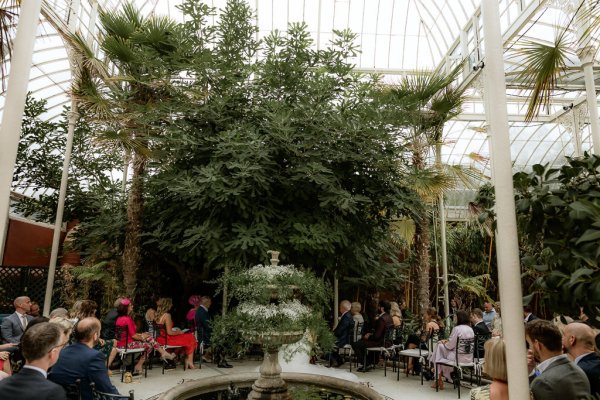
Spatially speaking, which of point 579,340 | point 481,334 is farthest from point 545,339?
point 481,334

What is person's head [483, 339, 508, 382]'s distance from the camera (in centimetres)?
274

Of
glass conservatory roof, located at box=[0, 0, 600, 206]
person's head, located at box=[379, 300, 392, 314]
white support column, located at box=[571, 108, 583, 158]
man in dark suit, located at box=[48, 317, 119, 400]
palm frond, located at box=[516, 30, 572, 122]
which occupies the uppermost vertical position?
glass conservatory roof, located at box=[0, 0, 600, 206]

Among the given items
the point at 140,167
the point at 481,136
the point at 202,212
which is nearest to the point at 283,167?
the point at 202,212

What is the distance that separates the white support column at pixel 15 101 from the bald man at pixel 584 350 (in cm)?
450

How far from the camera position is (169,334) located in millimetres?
7906

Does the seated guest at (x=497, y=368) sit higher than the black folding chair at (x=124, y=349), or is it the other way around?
the seated guest at (x=497, y=368)

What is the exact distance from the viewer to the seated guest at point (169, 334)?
7.88m

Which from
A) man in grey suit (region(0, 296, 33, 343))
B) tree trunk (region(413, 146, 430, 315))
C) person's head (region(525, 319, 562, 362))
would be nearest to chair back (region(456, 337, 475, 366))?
tree trunk (region(413, 146, 430, 315))

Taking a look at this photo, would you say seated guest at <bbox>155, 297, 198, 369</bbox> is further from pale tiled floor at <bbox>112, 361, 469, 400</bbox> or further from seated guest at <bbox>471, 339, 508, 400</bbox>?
seated guest at <bbox>471, 339, 508, 400</bbox>

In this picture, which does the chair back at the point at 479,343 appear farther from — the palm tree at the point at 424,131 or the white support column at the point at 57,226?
the white support column at the point at 57,226

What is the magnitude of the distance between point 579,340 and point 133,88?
866cm

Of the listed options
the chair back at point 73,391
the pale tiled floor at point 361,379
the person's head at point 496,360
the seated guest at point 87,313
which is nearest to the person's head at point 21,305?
the seated guest at point 87,313

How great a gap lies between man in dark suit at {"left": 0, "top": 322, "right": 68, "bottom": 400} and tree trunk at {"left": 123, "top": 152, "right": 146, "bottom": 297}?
6.51 metres

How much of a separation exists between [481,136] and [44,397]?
2142cm
